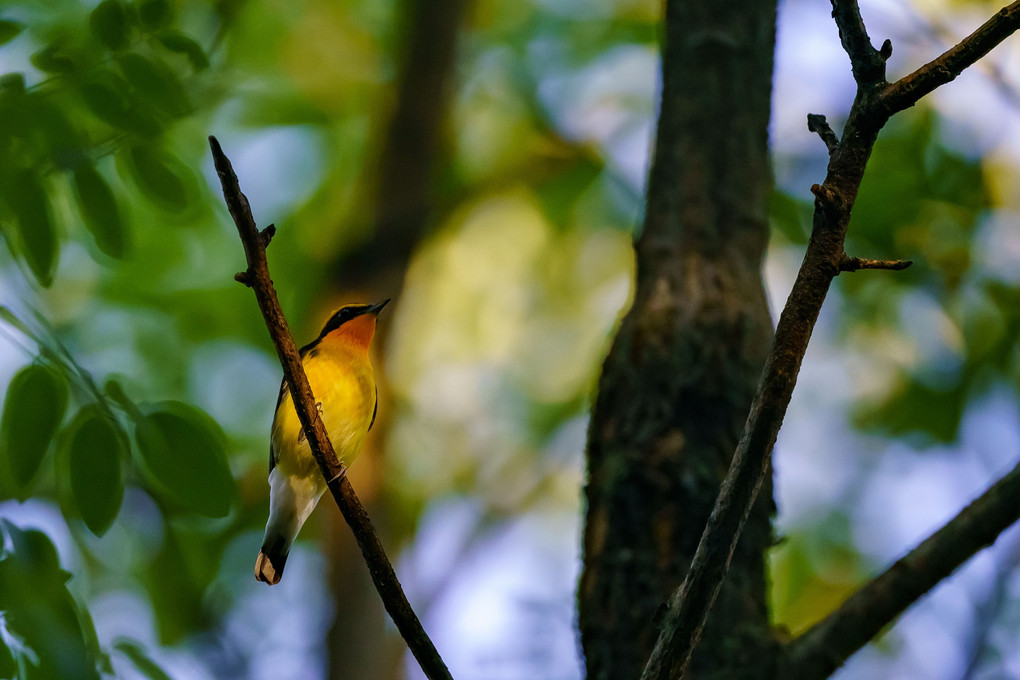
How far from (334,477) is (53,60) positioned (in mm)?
1887

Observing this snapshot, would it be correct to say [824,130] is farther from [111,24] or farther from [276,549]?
[276,549]

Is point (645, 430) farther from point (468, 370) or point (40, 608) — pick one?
point (468, 370)

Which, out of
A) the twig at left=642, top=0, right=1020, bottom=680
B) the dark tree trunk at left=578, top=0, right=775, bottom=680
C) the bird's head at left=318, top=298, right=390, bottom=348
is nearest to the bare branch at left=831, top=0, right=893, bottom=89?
the twig at left=642, top=0, right=1020, bottom=680

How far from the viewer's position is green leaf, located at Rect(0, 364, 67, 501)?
8.46 ft

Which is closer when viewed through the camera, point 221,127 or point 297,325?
point 221,127

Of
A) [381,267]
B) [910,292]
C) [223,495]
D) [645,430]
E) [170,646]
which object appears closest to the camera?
[223,495]

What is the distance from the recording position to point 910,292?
793cm

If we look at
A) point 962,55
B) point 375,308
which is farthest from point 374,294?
point 962,55

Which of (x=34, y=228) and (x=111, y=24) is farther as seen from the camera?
(x=111, y=24)

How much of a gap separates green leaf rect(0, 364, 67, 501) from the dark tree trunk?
6.70ft

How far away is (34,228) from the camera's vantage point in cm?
277

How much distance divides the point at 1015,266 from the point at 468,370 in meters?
6.14

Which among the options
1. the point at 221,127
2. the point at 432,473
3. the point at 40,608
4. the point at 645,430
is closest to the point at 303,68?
the point at 221,127

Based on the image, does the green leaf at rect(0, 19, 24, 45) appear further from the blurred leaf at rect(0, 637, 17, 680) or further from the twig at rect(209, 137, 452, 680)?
the blurred leaf at rect(0, 637, 17, 680)
